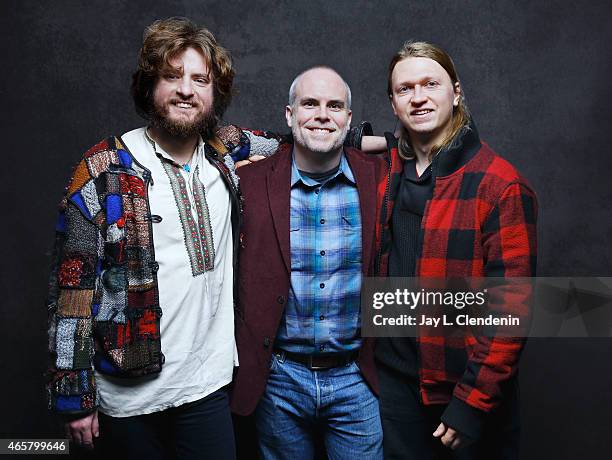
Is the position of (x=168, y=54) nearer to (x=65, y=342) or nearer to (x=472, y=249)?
(x=65, y=342)

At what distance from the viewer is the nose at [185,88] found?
2.02 meters

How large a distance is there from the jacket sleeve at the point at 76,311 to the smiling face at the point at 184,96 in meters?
0.32

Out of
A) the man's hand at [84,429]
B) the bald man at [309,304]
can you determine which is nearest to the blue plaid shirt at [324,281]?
the bald man at [309,304]

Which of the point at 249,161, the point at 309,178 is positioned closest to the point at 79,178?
the point at 249,161

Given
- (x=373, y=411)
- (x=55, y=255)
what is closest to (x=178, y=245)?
(x=55, y=255)

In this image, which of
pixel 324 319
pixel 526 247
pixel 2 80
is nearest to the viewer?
pixel 526 247

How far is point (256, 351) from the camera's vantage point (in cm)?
211

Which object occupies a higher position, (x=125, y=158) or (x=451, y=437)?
(x=125, y=158)

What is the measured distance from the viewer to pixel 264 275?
2109mm

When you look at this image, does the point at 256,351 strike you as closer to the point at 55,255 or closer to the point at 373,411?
the point at 373,411

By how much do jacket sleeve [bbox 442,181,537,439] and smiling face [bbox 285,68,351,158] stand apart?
23.6 inches

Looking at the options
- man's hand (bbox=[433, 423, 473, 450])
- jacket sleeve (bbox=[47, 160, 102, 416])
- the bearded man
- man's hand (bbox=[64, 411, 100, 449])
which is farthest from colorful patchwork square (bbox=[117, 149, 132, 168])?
man's hand (bbox=[433, 423, 473, 450])

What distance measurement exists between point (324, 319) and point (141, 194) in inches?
27.9

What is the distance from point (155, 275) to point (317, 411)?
71 centimetres
